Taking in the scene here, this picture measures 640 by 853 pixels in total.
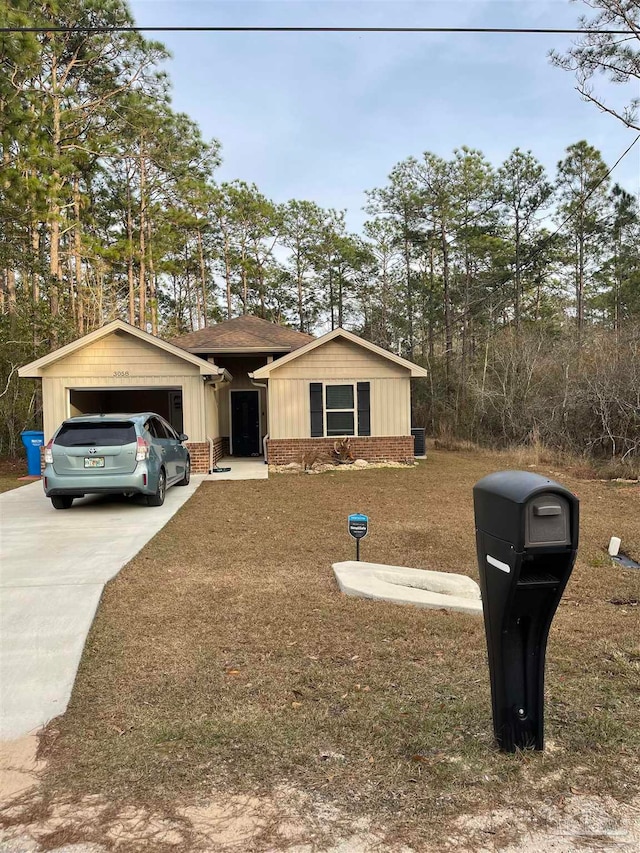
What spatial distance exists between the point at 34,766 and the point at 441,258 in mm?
30915

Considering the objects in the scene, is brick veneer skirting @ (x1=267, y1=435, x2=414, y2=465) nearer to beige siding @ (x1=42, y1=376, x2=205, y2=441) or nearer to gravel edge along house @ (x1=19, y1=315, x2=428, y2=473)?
gravel edge along house @ (x1=19, y1=315, x2=428, y2=473)

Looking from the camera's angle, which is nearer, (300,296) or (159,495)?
(159,495)

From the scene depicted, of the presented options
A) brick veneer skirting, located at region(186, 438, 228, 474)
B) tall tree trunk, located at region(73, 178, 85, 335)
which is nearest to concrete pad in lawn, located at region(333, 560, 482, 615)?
brick veneer skirting, located at region(186, 438, 228, 474)

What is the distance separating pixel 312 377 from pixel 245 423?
420 centimetres

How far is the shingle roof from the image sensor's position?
16406mm

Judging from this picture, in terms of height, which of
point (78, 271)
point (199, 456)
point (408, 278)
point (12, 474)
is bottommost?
point (12, 474)

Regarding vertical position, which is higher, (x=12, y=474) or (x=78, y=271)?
(x=78, y=271)

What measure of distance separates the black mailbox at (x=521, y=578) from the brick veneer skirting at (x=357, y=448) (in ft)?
39.2

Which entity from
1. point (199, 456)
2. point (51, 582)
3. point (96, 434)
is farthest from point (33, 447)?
point (51, 582)

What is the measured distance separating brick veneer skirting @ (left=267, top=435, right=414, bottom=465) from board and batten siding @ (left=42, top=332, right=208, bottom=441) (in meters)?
2.63

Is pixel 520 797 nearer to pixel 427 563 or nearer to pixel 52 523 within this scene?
pixel 427 563

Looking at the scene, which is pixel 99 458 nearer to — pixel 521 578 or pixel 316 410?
pixel 316 410

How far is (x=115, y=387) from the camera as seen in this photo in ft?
44.0

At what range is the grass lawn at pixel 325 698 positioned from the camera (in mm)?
2311
